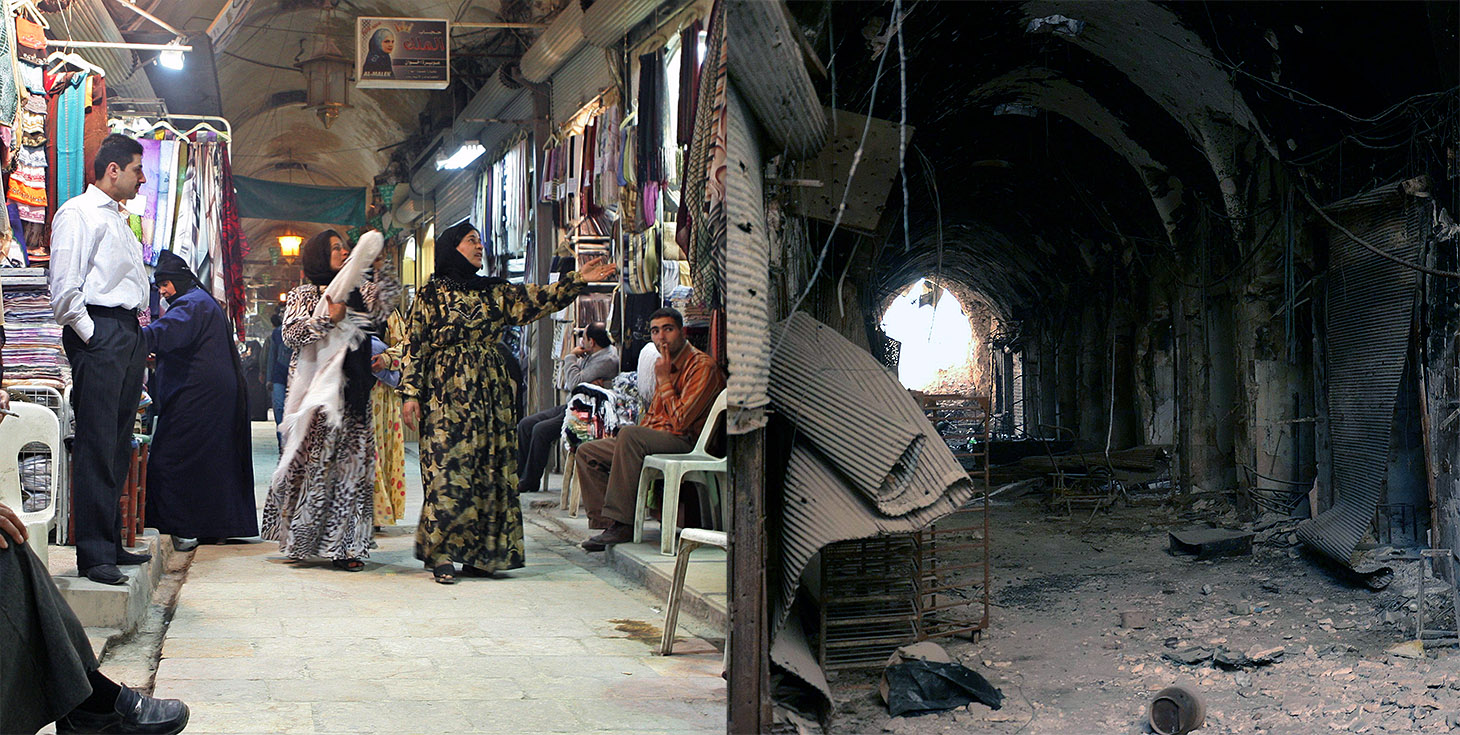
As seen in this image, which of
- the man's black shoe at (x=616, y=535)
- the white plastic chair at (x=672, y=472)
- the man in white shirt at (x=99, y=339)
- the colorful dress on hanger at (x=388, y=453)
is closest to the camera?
the man in white shirt at (x=99, y=339)

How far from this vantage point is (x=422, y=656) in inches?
174

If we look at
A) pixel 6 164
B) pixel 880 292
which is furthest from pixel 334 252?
pixel 880 292

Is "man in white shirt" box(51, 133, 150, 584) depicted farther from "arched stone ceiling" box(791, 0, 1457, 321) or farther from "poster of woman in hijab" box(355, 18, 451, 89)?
"poster of woman in hijab" box(355, 18, 451, 89)

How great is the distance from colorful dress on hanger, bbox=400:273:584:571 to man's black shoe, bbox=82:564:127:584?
5.67 feet

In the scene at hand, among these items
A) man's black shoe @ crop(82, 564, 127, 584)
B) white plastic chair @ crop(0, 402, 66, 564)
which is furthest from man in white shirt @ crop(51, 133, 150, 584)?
white plastic chair @ crop(0, 402, 66, 564)

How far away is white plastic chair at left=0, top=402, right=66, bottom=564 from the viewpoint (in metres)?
3.98

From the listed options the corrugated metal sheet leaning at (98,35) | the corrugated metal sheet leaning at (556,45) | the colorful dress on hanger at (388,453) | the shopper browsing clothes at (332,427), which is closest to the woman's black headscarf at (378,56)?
the corrugated metal sheet leaning at (556,45)

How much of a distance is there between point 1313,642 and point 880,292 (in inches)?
540

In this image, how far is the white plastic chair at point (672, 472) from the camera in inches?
255

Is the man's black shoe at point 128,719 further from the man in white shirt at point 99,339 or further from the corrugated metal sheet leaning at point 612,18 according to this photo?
the corrugated metal sheet leaning at point 612,18

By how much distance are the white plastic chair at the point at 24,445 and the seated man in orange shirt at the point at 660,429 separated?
315 cm

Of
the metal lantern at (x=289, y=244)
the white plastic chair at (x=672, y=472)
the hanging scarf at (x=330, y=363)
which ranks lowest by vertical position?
the white plastic chair at (x=672, y=472)

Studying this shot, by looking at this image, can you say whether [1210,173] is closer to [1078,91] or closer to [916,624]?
[1078,91]

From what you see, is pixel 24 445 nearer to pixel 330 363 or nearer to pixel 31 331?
→ pixel 31 331
